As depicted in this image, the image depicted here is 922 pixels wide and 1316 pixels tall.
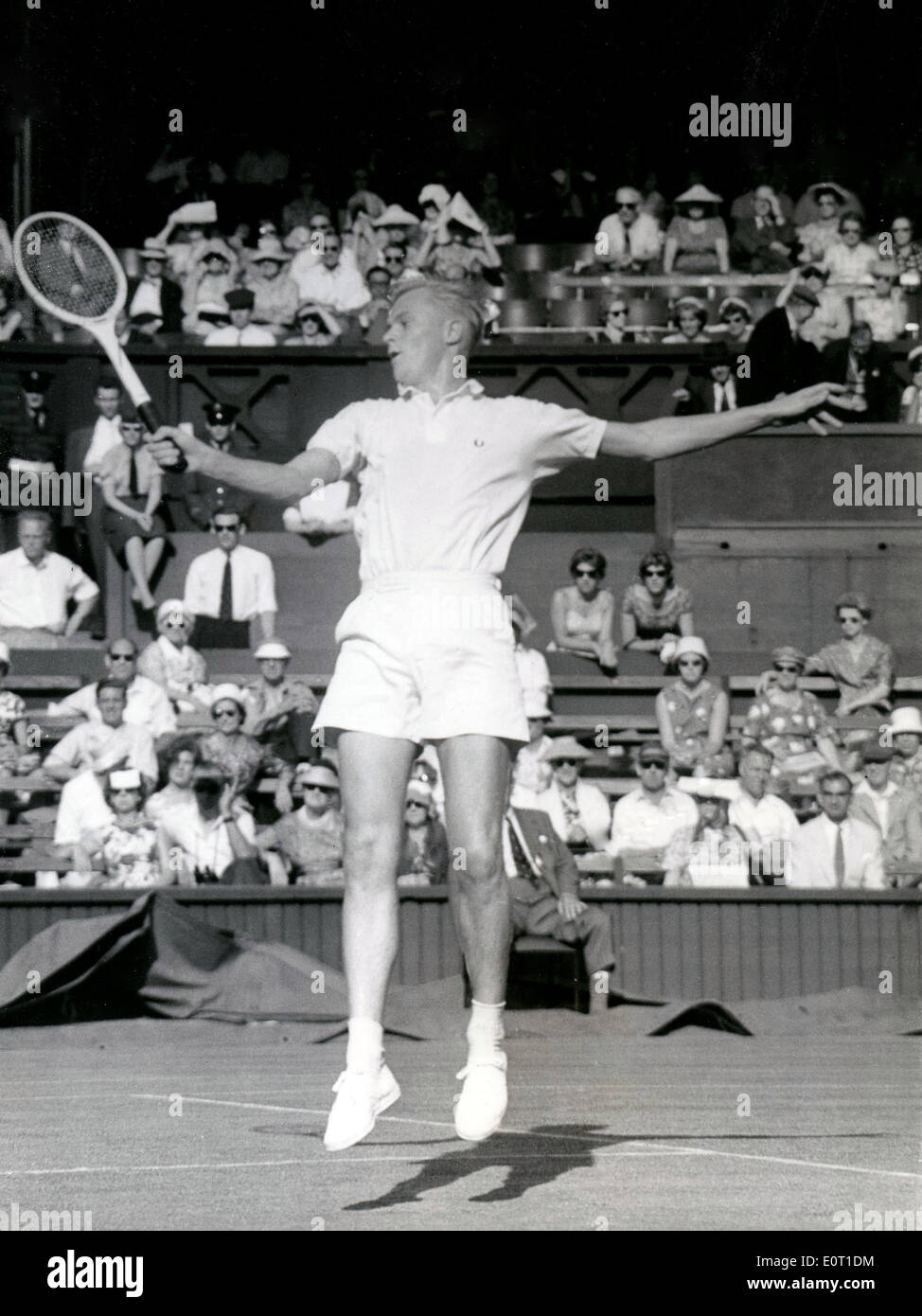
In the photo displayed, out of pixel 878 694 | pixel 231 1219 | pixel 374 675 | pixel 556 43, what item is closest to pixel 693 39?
pixel 556 43

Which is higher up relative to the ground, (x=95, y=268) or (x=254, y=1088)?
(x=95, y=268)

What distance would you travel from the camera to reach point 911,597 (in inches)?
642

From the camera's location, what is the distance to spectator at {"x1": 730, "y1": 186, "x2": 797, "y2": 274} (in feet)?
57.5

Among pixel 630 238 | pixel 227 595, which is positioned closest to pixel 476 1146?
pixel 227 595

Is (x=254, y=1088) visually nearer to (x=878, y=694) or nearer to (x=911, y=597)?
(x=878, y=694)

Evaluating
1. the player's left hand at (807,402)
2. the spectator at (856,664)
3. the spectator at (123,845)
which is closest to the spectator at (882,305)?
the spectator at (856,664)

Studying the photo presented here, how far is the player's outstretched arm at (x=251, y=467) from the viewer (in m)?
4.62

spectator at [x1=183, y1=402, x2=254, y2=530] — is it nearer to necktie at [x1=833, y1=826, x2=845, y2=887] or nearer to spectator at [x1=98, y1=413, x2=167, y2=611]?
spectator at [x1=98, y1=413, x2=167, y2=611]

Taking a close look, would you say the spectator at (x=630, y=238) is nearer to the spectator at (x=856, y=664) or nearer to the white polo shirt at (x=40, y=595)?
the spectator at (x=856, y=664)

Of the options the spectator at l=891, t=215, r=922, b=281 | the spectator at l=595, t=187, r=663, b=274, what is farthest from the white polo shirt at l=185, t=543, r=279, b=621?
the spectator at l=891, t=215, r=922, b=281

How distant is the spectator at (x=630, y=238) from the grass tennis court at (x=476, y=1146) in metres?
9.09

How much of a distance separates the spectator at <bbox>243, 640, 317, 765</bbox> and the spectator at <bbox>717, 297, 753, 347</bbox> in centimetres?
501

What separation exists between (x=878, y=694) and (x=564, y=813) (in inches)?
109

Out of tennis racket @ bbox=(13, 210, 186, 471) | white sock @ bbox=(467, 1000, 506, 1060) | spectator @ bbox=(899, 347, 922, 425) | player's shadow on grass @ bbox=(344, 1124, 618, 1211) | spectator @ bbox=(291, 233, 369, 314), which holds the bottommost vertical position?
player's shadow on grass @ bbox=(344, 1124, 618, 1211)
